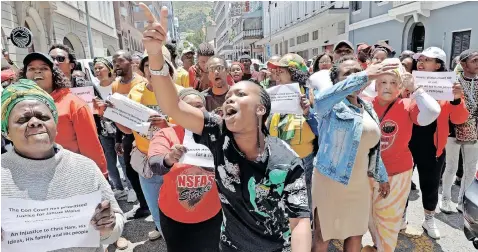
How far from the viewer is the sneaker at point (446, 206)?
4.26 metres

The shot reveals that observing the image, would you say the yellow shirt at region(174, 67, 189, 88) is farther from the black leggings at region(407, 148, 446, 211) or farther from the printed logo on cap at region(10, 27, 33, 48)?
the printed logo on cap at region(10, 27, 33, 48)

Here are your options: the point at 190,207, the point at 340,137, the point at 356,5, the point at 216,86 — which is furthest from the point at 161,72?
the point at 356,5

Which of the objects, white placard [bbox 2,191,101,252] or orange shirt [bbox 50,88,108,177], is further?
orange shirt [bbox 50,88,108,177]

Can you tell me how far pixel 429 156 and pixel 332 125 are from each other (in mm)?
1721

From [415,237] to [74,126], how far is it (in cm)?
363

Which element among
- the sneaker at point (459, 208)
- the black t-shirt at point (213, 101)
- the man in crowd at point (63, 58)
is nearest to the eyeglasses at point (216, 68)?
the black t-shirt at point (213, 101)

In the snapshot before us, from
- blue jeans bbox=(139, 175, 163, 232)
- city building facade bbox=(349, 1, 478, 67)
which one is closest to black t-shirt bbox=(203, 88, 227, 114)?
blue jeans bbox=(139, 175, 163, 232)

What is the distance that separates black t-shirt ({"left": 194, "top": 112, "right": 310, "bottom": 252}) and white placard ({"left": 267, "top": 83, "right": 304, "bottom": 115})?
1311mm

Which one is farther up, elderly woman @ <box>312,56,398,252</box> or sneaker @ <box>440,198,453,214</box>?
elderly woman @ <box>312,56,398,252</box>

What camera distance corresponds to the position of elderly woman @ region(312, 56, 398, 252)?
260 centimetres

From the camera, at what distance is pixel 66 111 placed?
2723 mm

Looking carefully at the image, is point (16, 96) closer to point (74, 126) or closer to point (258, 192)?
point (74, 126)

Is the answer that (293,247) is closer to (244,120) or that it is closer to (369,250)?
(244,120)

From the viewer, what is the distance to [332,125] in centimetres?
268
